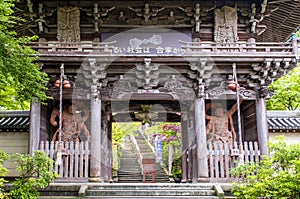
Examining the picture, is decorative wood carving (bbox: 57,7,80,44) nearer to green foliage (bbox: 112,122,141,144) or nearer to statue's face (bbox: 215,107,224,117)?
statue's face (bbox: 215,107,224,117)

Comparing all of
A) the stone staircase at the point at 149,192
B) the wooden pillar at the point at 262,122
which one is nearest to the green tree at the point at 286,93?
the wooden pillar at the point at 262,122

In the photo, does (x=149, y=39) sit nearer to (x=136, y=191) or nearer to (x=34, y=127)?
(x=34, y=127)

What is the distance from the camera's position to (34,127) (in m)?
10.2

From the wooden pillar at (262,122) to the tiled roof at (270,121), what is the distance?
145cm

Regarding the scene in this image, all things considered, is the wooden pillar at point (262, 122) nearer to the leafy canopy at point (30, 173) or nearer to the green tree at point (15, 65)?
the leafy canopy at point (30, 173)

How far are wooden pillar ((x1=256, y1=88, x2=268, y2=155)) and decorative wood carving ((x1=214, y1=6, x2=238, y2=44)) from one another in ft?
6.62

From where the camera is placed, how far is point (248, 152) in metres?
10.2

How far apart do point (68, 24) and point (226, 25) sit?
500 cm

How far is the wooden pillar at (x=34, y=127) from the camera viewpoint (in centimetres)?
1008

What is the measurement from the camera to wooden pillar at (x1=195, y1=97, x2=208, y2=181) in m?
9.98

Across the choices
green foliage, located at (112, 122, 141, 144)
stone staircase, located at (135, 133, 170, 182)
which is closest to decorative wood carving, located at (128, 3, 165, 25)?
stone staircase, located at (135, 133, 170, 182)

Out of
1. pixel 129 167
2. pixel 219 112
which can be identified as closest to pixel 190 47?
pixel 219 112

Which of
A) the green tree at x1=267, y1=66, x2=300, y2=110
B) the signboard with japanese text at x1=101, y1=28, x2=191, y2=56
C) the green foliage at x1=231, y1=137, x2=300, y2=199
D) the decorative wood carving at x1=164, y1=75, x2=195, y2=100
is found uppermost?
the signboard with japanese text at x1=101, y1=28, x2=191, y2=56

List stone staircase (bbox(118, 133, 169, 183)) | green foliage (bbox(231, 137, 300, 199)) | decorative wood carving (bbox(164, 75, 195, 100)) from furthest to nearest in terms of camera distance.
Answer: stone staircase (bbox(118, 133, 169, 183)), decorative wood carving (bbox(164, 75, 195, 100)), green foliage (bbox(231, 137, 300, 199))
